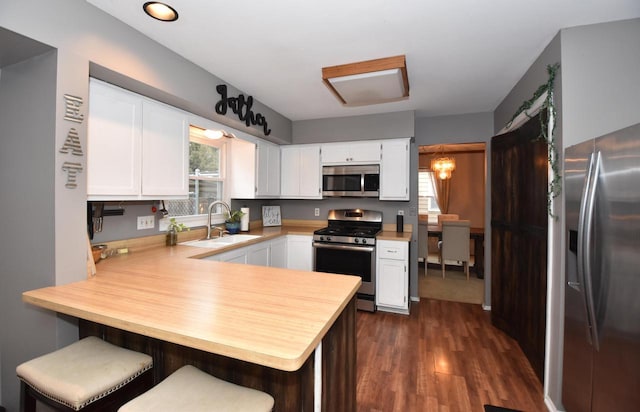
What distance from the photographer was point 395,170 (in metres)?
3.65

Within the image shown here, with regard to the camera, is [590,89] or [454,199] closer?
[590,89]

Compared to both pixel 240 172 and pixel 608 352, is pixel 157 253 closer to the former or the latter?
pixel 240 172

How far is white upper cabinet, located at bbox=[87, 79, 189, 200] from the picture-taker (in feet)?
5.83

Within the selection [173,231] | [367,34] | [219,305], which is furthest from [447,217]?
[219,305]

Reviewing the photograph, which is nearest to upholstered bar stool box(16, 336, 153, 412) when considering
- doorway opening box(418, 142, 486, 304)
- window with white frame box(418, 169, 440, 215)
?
doorway opening box(418, 142, 486, 304)

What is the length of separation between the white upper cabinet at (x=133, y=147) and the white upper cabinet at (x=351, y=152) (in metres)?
1.95

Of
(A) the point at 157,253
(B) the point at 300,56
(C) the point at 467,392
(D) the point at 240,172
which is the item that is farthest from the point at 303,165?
(C) the point at 467,392

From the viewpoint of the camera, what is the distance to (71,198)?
1525 mm

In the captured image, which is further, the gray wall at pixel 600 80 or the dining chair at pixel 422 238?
the dining chair at pixel 422 238

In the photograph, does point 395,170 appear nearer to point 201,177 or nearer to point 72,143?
point 201,177

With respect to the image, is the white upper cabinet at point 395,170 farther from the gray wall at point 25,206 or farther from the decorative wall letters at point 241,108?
the gray wall at point 25,206

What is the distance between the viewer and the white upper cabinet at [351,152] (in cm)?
373

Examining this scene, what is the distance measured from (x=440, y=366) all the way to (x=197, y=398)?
2.08m

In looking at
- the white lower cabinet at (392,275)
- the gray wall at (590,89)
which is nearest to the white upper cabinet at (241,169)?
the white lower cabinet at (392,275)
